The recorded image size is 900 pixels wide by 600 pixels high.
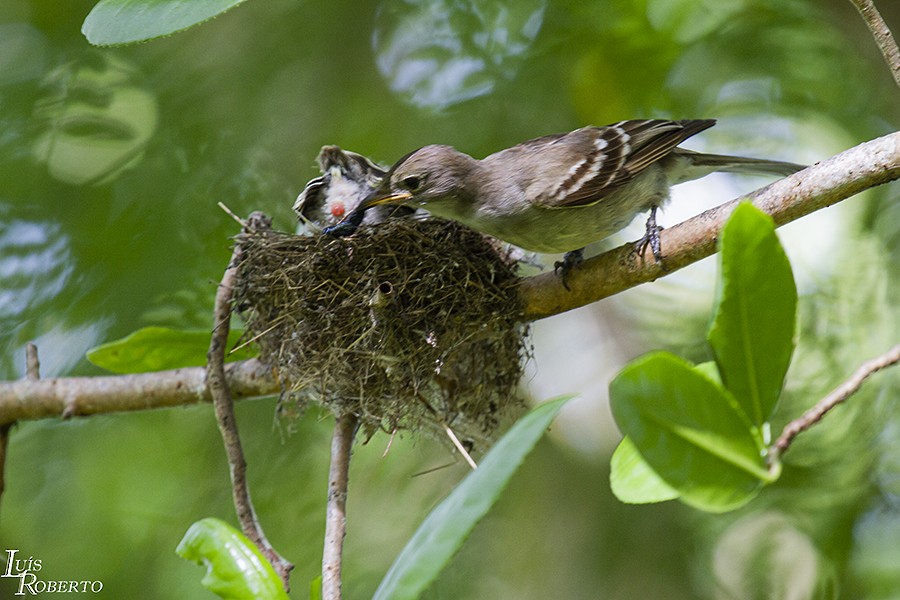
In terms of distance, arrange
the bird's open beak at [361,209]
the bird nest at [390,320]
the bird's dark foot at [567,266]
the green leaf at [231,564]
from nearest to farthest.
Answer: the green leaf at [231,564] < the bird's dark foot at [567,266] < the bird nest at [390,320] < the bird's open beak at [361,209]

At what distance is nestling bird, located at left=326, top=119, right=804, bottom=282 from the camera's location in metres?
3.58

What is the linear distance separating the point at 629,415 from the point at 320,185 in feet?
9.85

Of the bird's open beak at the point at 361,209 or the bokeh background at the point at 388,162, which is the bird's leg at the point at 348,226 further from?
the bokeh background at the point at 388,162

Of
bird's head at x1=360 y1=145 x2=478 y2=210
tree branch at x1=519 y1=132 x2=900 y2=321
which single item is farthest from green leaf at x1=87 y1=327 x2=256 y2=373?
tree branch at x1=519 y1=132 x2=900 y2=321

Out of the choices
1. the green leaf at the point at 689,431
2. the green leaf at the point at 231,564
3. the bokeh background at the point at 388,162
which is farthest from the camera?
the bokeh background at the point at 388,162

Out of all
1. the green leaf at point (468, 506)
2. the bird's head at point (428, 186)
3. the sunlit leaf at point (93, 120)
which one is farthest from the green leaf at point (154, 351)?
the green leaf at point (468, 506)

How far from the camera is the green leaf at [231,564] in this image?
2.06 m

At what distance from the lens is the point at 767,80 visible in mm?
4926

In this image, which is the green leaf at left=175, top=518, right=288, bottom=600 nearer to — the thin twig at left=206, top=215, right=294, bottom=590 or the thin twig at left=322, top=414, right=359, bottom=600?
the thin twig at left=322, top=414, right=359, bottom=600

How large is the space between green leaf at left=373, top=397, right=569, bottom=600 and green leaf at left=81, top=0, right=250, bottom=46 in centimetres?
107

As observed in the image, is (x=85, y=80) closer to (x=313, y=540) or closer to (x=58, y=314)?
(x=58, y=314)

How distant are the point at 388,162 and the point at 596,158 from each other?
66.8 inches

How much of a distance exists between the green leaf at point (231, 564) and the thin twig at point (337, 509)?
41cm

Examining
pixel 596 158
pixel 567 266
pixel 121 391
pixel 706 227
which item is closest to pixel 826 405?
pixel 706 227
